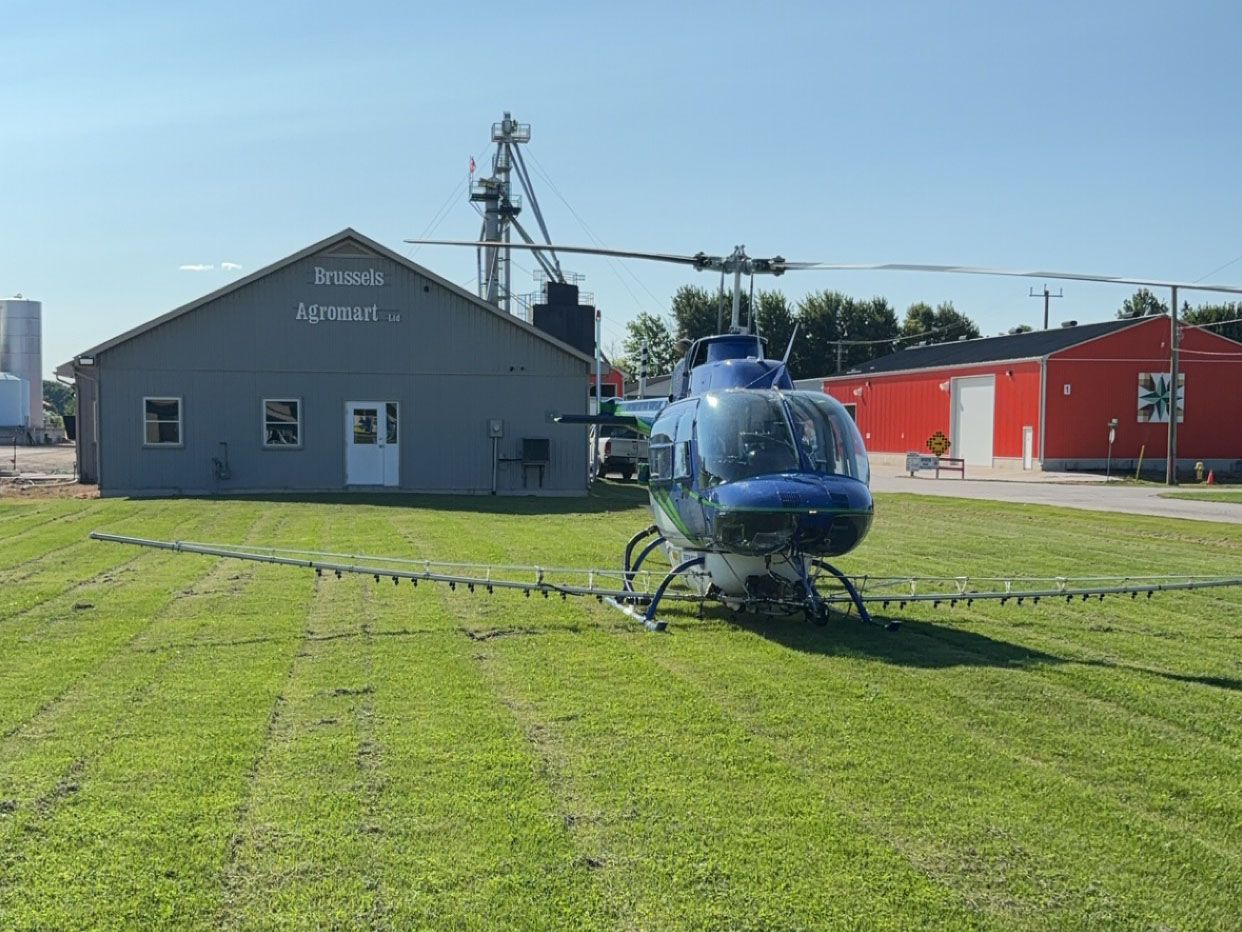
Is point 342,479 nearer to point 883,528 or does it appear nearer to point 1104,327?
point 883,528

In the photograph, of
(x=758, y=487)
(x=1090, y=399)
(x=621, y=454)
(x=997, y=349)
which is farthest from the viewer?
(x=997, y=349)

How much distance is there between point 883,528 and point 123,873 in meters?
17.5

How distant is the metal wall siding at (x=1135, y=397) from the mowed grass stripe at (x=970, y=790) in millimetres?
39617

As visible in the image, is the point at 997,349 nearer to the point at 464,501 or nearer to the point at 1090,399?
the point at 1090,399

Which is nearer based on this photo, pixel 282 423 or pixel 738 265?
pixel 738 265

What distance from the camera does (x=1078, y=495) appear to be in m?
32.2

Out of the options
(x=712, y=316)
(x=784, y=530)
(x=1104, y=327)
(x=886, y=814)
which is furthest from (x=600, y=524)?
(x=712, y=316)

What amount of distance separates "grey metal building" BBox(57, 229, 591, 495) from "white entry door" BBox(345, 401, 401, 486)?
35 millimetres

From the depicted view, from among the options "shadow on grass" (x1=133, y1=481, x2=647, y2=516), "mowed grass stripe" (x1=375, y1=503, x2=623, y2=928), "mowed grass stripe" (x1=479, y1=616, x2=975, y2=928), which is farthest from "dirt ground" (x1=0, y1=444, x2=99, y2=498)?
"mowed grass stripe" (x1=479, y1=616, x2=975, y2=928)

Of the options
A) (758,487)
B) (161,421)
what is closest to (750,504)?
(758,487)

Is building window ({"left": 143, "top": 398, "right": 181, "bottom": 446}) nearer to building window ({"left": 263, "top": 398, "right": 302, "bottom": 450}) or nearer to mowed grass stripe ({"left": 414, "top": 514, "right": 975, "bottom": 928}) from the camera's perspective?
building window ({"left": 263, "top": 398, "right": 302, "bottom": 450})

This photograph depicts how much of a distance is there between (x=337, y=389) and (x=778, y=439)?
19760 mm

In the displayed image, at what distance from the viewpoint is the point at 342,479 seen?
27516 millimetres

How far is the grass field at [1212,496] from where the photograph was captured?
31.1 m
